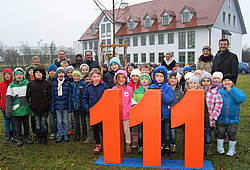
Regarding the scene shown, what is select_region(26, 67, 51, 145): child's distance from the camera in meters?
5.14

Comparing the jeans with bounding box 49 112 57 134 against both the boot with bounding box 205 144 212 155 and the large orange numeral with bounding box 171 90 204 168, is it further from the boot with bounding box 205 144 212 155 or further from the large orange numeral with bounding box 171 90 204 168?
the boot with bounding box 205 144 212 155

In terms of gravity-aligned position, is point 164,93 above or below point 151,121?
above

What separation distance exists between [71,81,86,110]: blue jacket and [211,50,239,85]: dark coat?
3.49 m

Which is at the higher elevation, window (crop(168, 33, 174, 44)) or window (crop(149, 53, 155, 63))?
window (crop(168, 33, 174, 44))

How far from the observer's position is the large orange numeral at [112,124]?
164 inches

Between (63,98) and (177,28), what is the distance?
2811cm

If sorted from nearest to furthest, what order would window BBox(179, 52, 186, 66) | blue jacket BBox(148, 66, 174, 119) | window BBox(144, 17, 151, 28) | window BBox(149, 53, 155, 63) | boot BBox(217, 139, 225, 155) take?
blue jacket BBox(148, 66, 174, 119) → boot BBox(217, 139, 225, 155) → window BBox(179, 52, 186, 66) → window BBox(149, 53, 155, 63) → window BBox(144, 17, 151, 28)

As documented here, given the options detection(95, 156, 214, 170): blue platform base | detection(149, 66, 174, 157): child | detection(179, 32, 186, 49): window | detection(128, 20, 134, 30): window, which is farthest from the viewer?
detection(128, 20, 134, 30): window

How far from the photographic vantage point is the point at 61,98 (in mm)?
5258

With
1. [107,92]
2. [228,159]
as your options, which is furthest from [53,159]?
[228,159]

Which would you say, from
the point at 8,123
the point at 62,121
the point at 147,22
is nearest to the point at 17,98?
the point at 8,123

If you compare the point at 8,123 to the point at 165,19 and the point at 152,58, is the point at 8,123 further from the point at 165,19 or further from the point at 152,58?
the point at 165,19

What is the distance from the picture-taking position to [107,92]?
4219mm

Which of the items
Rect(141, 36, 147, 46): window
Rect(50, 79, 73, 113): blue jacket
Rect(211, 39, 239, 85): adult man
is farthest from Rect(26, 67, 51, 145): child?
Rect(141, 36, 147, 46): window
